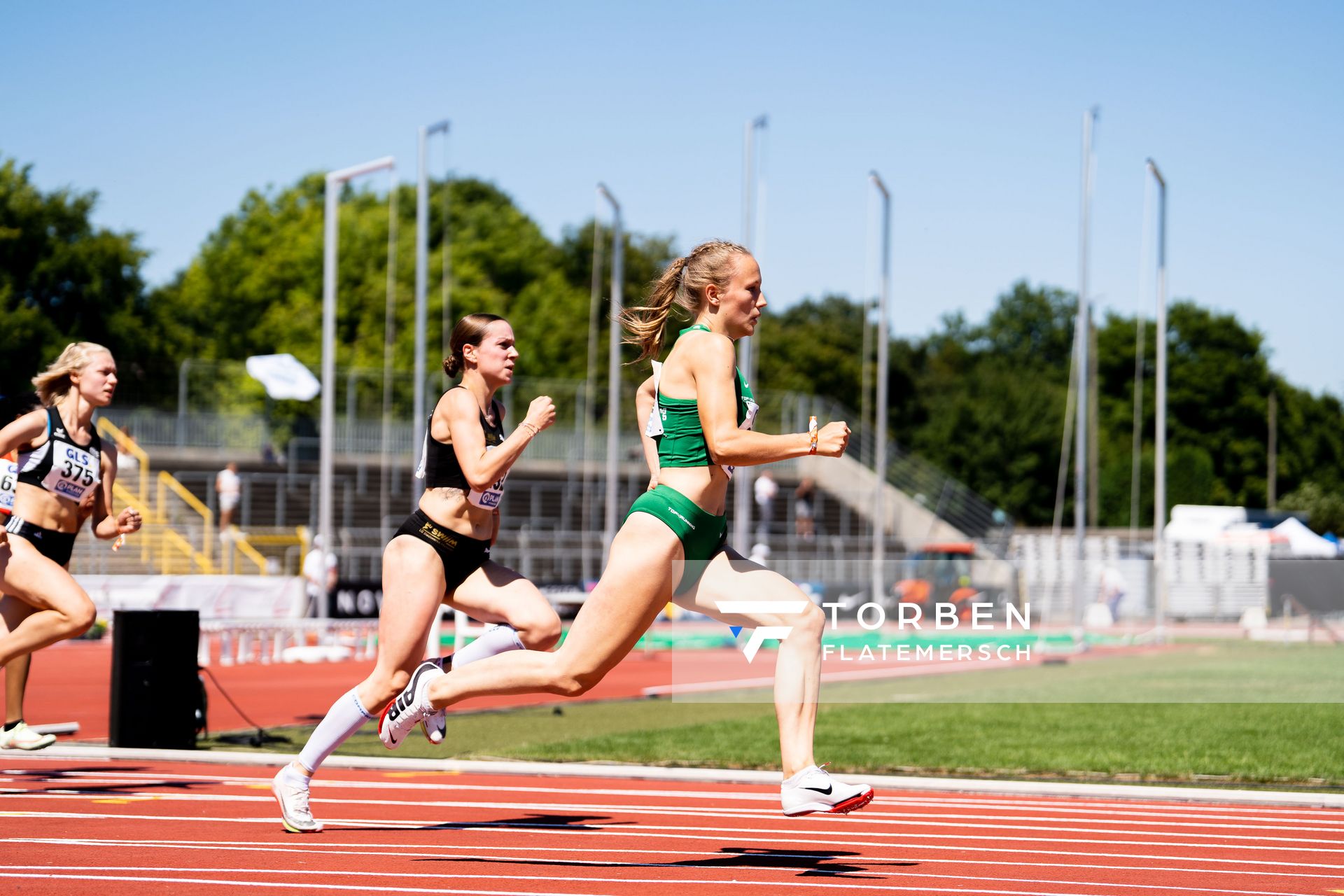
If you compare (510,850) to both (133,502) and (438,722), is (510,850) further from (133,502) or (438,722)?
(133,502)

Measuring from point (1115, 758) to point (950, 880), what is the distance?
20.0ft

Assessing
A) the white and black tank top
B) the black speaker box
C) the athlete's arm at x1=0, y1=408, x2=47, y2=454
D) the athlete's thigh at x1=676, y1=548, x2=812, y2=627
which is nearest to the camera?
the athlete's thigh at x1=676, y1=548, x2=812, y2=627

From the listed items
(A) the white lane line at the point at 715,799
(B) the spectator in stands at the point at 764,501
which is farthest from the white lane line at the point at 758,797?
(B) the spectator in stands at the point at 764,501

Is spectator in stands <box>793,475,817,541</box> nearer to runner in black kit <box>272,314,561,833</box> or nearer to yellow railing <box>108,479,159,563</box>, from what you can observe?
yellow railing <box>108,479,159,563</box>

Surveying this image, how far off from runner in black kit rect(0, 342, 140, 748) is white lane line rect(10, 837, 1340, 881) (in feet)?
6.68

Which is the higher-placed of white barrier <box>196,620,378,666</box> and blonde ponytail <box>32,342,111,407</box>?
blonde ponytail <box>32,342,111,407</box>

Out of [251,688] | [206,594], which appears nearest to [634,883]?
[251,688]

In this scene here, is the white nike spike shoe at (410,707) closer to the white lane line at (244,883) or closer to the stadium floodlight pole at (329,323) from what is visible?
the white lane line at (244,883)

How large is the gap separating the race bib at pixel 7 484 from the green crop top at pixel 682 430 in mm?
4217

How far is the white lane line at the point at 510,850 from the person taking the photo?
6363 mm

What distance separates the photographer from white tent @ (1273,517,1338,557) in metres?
52.9

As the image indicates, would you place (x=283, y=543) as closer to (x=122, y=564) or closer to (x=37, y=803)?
(x=122, y=564)

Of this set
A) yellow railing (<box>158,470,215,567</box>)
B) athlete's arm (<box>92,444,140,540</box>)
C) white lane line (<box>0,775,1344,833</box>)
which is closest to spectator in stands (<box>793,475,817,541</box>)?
yellow railing (<box>158,470,215,567</box>)

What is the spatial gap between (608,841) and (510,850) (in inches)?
20.4
